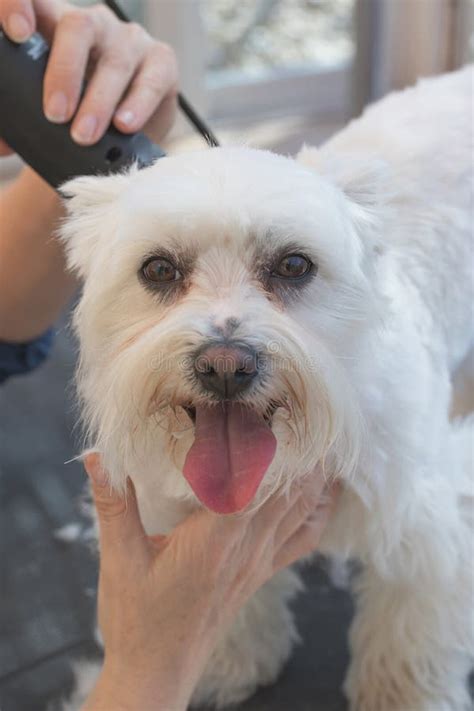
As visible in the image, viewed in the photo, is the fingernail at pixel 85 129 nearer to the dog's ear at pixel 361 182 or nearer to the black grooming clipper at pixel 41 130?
the black grooming clipper at pixel 41 130

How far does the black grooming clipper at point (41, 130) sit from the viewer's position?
911 mm

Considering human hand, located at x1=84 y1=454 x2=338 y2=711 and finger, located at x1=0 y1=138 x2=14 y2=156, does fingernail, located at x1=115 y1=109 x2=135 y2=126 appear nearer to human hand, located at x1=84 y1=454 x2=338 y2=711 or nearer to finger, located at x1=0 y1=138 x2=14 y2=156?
finger, located at x1=0 y1=138 x2=14 y2=156

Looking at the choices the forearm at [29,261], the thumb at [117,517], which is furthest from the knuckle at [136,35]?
the thumb at [117,517]

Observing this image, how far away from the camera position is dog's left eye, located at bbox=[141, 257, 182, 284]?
0.78 metres

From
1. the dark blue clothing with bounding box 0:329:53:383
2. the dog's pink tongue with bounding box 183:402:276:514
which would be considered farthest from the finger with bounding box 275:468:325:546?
the dark blue clothing with bounding box 0:329:53:383

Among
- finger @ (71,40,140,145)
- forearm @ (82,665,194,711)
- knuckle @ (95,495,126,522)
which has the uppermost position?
finger @ (71,40,140,145)

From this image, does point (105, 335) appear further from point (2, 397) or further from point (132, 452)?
point (2, 397)

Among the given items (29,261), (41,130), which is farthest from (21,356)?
(41,130)

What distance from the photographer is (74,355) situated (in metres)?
1.79

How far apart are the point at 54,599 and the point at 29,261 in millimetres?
483

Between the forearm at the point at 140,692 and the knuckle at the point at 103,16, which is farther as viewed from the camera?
the knuckle at the point at 103,16

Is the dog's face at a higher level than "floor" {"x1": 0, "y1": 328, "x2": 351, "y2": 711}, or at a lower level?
higher

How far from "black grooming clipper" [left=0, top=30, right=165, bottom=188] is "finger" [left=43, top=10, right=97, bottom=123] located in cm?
1

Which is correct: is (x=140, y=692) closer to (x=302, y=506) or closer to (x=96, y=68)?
(x=302, y=506)
